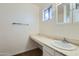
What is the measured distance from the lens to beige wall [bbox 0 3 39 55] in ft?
4.17

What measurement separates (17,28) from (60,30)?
1.72 ft

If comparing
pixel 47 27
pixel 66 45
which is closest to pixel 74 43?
pixel 66 45

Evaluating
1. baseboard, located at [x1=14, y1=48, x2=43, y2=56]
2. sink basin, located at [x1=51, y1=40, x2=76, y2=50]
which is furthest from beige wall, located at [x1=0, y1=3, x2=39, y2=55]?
sink basin, located at [x1=51, y1=40, x2=76, y2=50]

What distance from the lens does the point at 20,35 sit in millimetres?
1346

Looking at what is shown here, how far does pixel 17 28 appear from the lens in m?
1.33

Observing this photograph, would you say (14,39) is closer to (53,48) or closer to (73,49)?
(53,48)

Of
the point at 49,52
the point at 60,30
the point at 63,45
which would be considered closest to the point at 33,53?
the point at 49,52

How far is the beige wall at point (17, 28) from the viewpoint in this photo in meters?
1.27

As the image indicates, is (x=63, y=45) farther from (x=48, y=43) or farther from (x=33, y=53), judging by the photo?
(x=33, y=53)

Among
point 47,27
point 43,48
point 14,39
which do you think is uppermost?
point 47,27

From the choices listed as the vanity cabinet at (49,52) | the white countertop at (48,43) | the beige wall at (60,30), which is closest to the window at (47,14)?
the beige wall at (60,30)

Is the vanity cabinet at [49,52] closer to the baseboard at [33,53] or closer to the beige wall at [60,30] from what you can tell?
the baseboard at [33,53]

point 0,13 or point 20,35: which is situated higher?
point 0,13

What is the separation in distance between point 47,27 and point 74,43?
1.24ft
